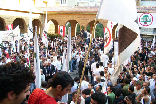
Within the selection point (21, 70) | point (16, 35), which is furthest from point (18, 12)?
→ point (21, 70)

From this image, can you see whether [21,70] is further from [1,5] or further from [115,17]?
[1,5]

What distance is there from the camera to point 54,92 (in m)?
2.21

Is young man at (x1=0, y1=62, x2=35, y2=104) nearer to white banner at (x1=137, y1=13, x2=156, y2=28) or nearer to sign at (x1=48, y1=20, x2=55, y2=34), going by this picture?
white banner at (x1=137, y1=13, x2=156, y2=28)

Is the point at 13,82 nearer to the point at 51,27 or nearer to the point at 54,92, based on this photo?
the point at 54,92

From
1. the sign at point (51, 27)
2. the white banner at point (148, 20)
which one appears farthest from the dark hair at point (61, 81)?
the sign at point (51, 27)

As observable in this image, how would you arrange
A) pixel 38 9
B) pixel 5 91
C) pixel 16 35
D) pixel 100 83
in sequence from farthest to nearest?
pixel 38 9
pixel 16 35
pixel 100 83
pixel 5 91

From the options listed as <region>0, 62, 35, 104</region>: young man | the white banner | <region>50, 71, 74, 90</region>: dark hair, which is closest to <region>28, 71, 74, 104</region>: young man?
<region>50, 71, 74, 90</region>: dark hair

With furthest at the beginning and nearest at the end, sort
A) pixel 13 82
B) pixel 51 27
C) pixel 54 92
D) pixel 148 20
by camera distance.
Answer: pixel 51 27
pixel 148 20
pixel 54 92
pixel 13 82

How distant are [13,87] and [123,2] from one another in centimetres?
237

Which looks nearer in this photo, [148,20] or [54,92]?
[54,92]

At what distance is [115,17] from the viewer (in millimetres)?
3174

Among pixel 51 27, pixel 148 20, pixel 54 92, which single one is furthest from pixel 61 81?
pixel 51 27

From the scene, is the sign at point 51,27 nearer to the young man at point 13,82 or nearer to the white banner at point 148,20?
the white banner at point 148,20

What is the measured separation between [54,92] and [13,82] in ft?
2.68
